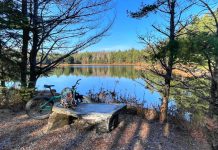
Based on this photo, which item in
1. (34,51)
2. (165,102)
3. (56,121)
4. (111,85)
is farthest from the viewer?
(111,85)

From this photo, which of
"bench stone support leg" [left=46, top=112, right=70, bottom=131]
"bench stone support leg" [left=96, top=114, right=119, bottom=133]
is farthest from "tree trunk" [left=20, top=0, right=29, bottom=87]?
"bench stone support leg" [left=96, top=114, right=119, bottom=133]

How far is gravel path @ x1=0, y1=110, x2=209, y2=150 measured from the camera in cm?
460

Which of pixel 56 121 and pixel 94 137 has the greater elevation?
pixel 56 121

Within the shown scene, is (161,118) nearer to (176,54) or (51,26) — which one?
(176,54)

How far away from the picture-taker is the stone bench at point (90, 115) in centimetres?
514

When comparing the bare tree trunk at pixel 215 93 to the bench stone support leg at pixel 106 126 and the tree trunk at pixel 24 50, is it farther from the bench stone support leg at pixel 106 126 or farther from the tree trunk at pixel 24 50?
the tree trunk at pixel 24 50

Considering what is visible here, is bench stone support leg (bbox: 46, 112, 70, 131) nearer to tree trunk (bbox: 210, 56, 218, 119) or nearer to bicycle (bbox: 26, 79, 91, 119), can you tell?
bicycle (bbox: 26, 79, 91, 119)

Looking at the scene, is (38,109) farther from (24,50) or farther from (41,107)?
(24,50)

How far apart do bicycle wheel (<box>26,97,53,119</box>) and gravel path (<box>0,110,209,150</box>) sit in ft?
0.78

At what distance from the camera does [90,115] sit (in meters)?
5.14

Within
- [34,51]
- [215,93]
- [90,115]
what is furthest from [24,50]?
[215,93]

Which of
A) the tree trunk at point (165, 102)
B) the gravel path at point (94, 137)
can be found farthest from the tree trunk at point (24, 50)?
the tree trunk at point (165, 102)

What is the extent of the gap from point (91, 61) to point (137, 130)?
3260 inches

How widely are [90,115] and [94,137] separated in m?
0.44
